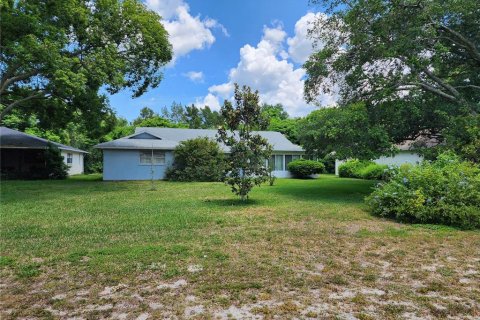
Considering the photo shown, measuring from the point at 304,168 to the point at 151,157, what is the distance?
10820 mm

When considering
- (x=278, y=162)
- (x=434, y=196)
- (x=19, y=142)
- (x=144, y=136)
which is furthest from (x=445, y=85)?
(x=19, y=142)

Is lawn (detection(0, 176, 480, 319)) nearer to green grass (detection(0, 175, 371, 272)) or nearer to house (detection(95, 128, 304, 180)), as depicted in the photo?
green grass (detection(0, 175, 371, 272))

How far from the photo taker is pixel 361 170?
79.0 feet

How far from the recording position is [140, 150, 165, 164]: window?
21484 mm

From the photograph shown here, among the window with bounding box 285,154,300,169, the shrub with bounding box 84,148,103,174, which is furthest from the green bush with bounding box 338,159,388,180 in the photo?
the shrub with bounding box 84,148,103,174

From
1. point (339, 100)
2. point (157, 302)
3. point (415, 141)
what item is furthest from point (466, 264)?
point (415, 141)

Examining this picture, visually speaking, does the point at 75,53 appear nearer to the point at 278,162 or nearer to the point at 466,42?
the point at 278,162

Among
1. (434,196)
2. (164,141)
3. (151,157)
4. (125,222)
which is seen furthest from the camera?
(164,141)

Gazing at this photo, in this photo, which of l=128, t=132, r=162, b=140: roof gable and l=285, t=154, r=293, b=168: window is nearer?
l=128, t=132, r=162, b=140: roof gable

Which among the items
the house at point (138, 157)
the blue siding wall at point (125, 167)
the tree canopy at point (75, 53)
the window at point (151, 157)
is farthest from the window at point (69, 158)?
the window at point (151, 157)

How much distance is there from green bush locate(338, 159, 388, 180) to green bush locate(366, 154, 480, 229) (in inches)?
499

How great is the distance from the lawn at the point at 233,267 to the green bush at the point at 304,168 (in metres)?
15.6

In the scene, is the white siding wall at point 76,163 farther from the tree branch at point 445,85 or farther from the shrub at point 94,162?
the tree branch at point 445,85

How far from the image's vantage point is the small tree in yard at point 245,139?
1059 cm
